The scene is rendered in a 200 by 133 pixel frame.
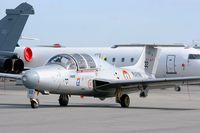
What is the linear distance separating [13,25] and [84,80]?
13.3 metres

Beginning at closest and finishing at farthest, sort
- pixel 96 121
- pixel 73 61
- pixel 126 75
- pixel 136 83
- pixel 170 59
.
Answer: pixel 96 121
pixel 73 61
pixel 136 83
pixel 126 75
pixel 170 59

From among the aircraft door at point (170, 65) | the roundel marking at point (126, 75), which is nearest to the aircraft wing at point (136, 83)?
the roundel marking at point (126, 75)

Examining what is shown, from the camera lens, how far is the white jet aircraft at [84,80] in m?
21.7

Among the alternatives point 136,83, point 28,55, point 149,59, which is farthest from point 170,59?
point 136,83

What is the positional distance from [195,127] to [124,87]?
870 cm

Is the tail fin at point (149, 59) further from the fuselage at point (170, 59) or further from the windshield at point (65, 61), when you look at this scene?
the fuselage at point (170, 59)

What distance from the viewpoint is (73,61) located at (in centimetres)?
2297

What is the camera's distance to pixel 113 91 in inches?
938

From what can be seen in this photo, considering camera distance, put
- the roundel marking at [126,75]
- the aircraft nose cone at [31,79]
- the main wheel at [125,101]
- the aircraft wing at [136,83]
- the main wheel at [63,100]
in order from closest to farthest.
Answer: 1. the aircraft nose cone at [31,79]
2. the aircraft wing at [136,83]
3. the main wheel at [125,101]
4. the main wheel at [63,100]
5. the roundel marking at [126,75]

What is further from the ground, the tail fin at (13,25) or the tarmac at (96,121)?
the tail fin at (13,25)

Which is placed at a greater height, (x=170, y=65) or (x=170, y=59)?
(x=170, y=59)

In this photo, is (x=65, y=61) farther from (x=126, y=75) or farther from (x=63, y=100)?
(x=126, y=75)

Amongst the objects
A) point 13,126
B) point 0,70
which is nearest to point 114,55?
point 0,70

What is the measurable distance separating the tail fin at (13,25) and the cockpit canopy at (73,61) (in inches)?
482
